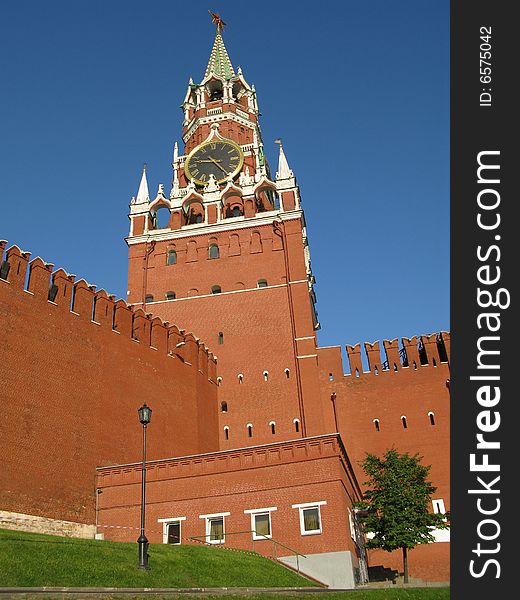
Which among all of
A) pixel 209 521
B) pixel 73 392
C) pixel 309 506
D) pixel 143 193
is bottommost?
pixel 209 521

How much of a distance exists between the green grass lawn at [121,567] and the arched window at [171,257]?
2501cm

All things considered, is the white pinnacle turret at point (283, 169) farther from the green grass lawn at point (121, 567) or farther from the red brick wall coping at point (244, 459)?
the green grass lawn at point (121, 567)

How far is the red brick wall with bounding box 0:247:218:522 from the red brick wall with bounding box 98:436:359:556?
143cm

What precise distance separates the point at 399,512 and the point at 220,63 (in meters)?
45.9

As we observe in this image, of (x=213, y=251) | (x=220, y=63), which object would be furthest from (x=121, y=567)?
(x=220, y=63)

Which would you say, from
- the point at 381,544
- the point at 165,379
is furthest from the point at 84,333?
the point at 381,544

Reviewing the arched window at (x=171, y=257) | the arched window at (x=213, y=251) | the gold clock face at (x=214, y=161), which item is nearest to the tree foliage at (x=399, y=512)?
the arched window at (x=213, y=251)

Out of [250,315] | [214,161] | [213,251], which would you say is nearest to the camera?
[250,315]

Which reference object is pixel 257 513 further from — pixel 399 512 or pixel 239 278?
pixel 239 278

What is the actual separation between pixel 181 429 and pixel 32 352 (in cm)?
936

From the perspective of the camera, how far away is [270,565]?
20016mm

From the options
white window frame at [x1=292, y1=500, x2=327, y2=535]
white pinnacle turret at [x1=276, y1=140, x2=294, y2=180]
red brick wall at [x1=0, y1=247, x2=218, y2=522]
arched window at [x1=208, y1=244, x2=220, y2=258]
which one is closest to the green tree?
white window frame at [x1=292, y1=500, x2=327, y2=535]

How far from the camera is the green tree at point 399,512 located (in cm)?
2570

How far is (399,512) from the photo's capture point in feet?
85.9
